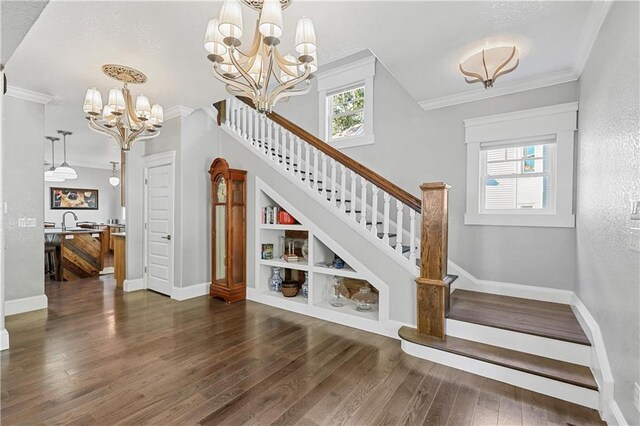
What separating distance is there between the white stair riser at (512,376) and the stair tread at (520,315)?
375 mm

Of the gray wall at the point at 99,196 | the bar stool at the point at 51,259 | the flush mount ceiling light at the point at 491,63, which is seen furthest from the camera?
the gray wall at the point at 99,196

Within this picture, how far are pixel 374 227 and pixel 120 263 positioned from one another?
4.50 metres

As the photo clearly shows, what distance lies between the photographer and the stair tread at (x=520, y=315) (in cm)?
247

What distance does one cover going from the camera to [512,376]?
229cm

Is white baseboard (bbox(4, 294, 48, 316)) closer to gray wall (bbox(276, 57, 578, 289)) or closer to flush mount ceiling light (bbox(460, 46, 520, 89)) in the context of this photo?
gray wall (bbox(276, 57, 578, 289))

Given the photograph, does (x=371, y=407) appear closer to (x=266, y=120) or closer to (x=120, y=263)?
(x=266, y=120)

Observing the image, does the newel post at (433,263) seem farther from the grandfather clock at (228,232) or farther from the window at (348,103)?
the grandfather clock at (228,232)

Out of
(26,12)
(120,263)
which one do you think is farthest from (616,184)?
(120,263)

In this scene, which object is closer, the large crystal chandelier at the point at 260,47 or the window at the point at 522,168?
the large crystal chandelier at the point at 260,47

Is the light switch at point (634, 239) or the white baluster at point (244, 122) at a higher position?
the white baluster at point (244, 122)

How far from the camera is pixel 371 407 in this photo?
6.58 ft

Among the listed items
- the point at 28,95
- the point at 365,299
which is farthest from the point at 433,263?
the point at 28,95

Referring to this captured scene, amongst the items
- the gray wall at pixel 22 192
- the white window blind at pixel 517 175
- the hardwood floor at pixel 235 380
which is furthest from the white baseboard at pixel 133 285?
the white window blind at pixel 517 175

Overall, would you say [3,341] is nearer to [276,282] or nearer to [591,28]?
[276,282]
